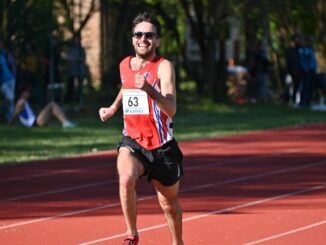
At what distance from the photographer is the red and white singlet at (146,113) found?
7203 mm

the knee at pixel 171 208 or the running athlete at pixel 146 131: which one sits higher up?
the running athlete at pixel 146 131

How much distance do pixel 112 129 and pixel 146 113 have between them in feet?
42.9

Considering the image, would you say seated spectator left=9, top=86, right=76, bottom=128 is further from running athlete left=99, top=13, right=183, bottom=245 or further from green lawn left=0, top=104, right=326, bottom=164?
running athlete left=99, top=13, right=183, bottom=245

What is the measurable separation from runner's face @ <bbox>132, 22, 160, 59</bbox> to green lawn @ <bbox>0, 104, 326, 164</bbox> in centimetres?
796

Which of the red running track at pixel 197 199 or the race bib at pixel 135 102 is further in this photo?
the red running track at pixel 197 199

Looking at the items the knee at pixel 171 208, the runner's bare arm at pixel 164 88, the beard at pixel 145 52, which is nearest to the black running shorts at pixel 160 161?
the knee at pixel 171 208

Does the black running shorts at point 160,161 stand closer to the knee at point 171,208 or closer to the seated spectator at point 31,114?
the knee at point 171,208

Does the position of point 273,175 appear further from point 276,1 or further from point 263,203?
point 276,1

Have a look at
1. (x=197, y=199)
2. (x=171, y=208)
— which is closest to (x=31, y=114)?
(x=197, y=199)

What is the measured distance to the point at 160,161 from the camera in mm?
7266

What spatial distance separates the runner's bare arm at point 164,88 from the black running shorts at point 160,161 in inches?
12.2

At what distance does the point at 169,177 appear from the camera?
23.9 feet

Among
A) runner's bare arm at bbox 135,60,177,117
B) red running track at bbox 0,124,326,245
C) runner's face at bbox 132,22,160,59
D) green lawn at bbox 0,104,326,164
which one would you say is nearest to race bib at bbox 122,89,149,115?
runner's bare arm at bbox 135,60,177,117

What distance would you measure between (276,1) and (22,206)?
59.4 ft
